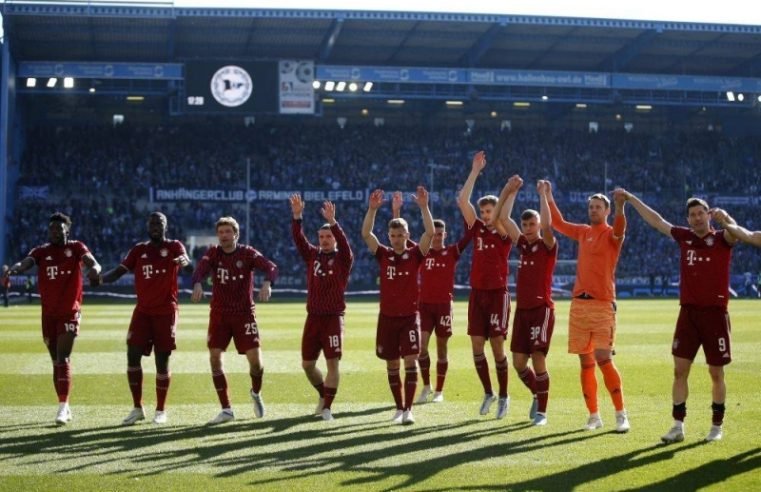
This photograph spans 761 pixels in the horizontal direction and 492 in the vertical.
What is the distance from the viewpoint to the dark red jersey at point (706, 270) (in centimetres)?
997

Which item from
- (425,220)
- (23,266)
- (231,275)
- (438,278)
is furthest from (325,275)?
(23,266)

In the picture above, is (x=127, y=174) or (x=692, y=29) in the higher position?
(x=692, y=29)

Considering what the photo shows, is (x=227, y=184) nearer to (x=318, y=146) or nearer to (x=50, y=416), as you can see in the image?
(x=318, y=146)

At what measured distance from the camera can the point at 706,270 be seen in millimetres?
9984

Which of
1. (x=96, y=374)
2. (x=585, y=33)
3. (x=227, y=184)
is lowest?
(x=96, y=374)

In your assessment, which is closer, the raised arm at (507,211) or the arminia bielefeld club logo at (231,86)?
the raised arm at (507,211)

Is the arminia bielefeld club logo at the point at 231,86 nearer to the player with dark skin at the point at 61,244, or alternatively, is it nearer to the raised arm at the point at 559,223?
the player with dark skin at the point at 61,244

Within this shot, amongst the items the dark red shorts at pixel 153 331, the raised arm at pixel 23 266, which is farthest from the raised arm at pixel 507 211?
the raised arm at pixel 23 266

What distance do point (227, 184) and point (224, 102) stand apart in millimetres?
5759

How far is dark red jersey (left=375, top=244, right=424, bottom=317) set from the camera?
11.7 meters

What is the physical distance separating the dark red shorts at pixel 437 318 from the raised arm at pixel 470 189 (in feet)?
4.62

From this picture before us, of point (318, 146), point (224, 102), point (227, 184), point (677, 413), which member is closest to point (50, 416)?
point (677, 413)

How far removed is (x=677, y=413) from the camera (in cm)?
1009

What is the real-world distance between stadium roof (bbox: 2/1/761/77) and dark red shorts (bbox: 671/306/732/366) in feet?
131
